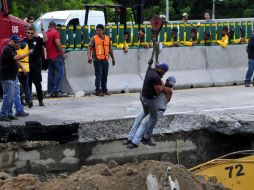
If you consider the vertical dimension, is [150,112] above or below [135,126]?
above

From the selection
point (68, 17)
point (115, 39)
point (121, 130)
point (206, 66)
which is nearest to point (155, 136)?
point (121, 130)

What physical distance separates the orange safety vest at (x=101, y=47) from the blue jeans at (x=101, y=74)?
16 centimetres

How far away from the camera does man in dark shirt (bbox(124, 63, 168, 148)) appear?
12453 mm

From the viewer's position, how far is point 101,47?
58.5ft

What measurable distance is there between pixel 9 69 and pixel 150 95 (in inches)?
127

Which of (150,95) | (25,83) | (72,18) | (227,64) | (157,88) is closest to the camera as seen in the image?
(157,88)

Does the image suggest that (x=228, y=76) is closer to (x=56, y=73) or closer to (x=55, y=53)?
(x=56, y=73)

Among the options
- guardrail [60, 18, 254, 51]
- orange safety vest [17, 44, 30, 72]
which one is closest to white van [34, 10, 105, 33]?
guardrail [60, 18, 254, 51]

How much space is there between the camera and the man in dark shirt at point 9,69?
14.0 m

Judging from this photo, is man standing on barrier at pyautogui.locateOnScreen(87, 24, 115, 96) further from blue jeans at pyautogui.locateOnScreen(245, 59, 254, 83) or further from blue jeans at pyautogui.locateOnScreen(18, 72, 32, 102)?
blue jeans at pyautogui.locateOnScreen(245, 59, 254, 83)

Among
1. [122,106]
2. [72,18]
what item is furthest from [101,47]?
[72,18]

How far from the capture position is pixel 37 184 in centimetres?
932

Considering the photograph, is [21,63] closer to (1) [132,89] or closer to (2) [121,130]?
(2) [121,130]

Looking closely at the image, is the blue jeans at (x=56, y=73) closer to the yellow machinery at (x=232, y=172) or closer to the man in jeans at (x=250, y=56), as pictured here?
the man in jeans at (x=250, y=56)
